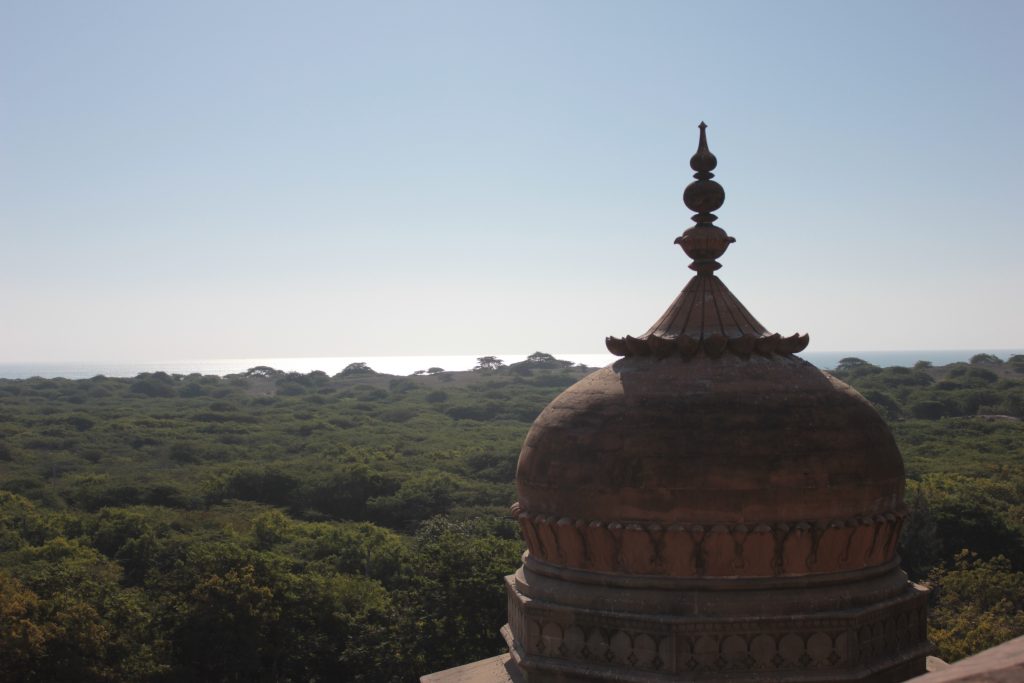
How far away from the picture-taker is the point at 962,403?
6412cm

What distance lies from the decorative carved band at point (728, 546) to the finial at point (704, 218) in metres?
2.67

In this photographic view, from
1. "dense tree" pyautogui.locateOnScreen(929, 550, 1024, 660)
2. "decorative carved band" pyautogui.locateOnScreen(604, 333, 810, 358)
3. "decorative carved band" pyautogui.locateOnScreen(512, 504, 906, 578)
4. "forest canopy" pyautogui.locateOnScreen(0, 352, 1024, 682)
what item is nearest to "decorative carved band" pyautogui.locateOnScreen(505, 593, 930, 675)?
"decorative carved band" pyautogui.locateOnScreen(512, 504, 906, 578)

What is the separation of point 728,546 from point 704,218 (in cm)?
321

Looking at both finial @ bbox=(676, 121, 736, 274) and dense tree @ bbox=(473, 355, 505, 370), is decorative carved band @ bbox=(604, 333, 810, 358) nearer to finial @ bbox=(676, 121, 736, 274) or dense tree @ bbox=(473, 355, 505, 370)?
finial @ bbox=(676, 121, 736, 274)

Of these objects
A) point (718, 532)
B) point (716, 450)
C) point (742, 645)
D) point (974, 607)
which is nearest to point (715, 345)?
point (716, 450)

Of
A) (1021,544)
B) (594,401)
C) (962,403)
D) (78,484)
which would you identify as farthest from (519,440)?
(594,401)

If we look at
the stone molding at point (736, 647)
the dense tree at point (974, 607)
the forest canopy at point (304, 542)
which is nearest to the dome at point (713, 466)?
the stone molding at point (736, 647)

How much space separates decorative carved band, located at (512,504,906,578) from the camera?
7184mm

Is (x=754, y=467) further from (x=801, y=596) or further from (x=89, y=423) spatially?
(x=89, y=423)

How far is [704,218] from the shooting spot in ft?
29.5

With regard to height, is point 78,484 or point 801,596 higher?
point 801,596

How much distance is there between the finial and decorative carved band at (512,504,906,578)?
8.76 ft

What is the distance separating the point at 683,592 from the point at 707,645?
41 cm

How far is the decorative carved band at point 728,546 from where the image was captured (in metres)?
7.18
